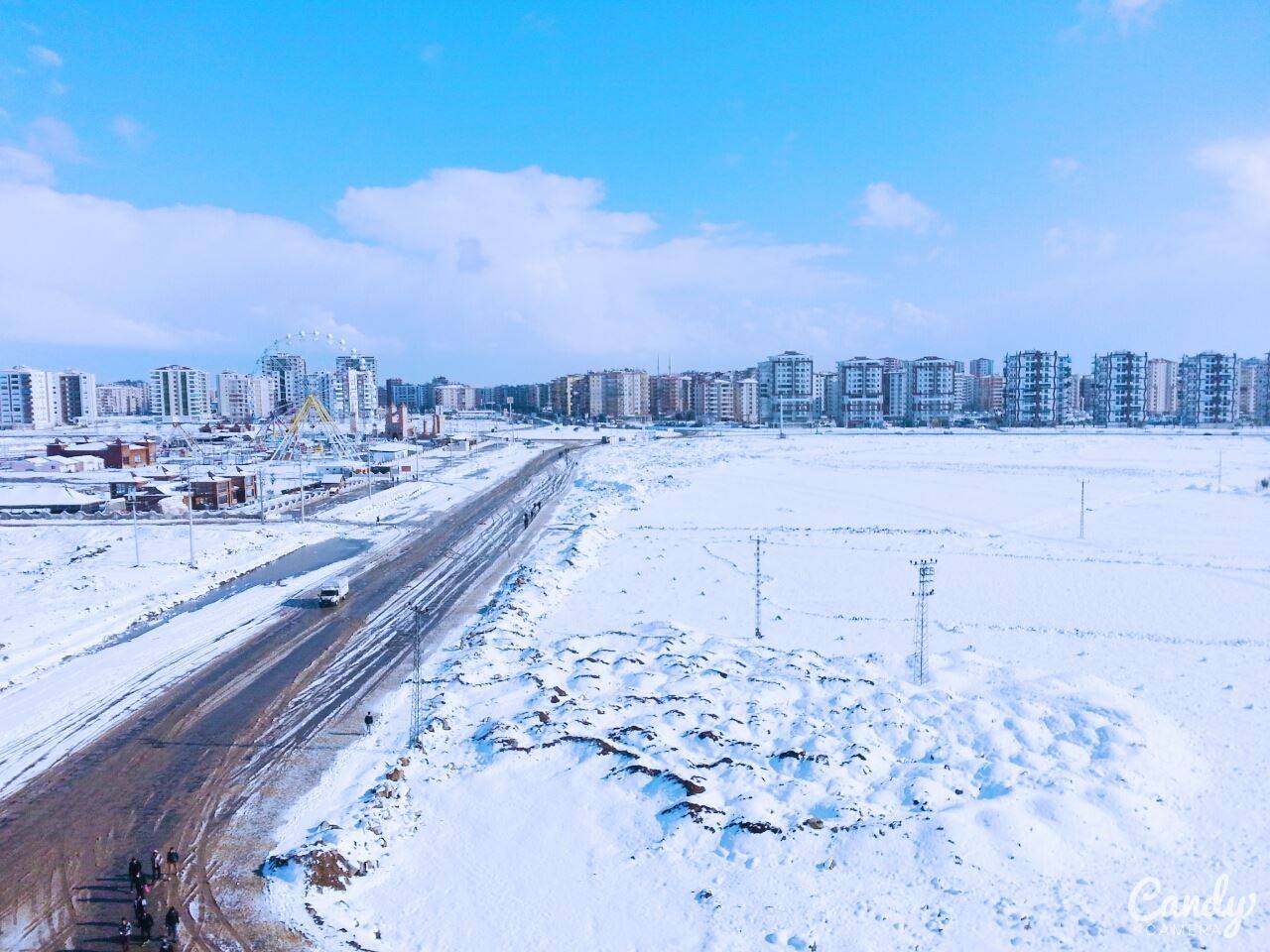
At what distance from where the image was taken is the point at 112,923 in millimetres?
8375

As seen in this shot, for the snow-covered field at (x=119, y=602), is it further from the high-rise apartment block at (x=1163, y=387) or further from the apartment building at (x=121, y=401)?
the apartment building at (x=121, y=401)

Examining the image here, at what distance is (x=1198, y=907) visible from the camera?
8289 millimetres

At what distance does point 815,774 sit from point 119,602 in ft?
62.5

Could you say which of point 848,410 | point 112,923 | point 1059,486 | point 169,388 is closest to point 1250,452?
point 1059,486

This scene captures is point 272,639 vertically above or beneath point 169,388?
beneath

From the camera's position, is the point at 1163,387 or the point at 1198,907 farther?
the point at 1163,387

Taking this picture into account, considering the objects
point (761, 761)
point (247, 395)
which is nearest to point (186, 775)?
point (761, 761)

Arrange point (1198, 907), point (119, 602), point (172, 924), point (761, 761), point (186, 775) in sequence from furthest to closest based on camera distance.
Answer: point (119, 602), point (186, 775), point (761, 761), point (1198, 907), point (172, 924)

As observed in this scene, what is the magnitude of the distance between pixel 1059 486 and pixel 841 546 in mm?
22515

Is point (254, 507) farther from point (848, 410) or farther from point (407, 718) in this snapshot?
point (848, 410)

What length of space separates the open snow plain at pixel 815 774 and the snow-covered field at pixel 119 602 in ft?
17.7

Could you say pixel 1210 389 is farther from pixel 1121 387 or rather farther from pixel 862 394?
pixel 862 394

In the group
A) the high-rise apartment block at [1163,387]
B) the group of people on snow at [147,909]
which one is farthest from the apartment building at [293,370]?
the high-rise apartment block at [1163,387]

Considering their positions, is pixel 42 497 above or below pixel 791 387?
below
